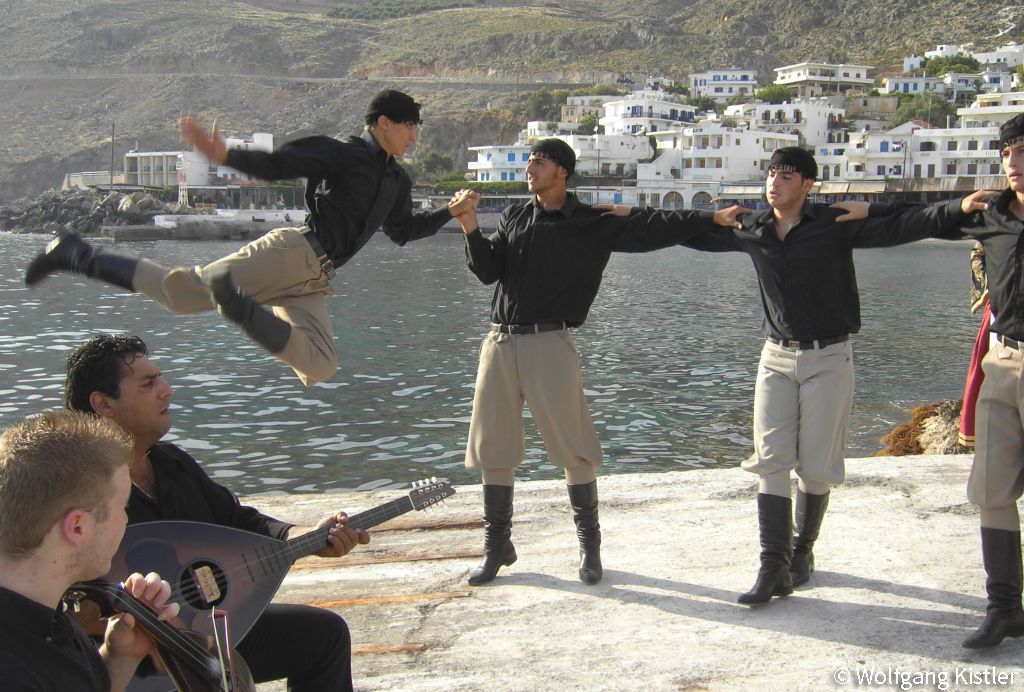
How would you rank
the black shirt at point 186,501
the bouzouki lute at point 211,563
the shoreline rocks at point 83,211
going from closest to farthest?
the bouzouki lute at point 211,563 < the black shirt at point 186,501 < the shoreline rocks at point 83,211

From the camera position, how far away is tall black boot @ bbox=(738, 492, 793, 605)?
14.7 feet

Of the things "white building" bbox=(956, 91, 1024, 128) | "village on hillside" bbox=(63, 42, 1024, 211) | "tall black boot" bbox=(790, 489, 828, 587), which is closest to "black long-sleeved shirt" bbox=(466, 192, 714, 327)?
"tall black boot" bbox=(790, 489, 828, 587)

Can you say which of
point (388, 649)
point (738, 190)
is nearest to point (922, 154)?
point (738, 190)

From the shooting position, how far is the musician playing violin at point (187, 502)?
3230 mm

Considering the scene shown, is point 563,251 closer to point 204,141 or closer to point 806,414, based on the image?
point 806,414

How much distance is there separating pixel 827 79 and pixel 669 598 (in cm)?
14342

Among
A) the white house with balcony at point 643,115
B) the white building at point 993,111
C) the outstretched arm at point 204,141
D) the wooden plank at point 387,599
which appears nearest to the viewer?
the outstretched arm at point 204,141

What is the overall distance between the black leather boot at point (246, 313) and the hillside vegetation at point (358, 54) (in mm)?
122430

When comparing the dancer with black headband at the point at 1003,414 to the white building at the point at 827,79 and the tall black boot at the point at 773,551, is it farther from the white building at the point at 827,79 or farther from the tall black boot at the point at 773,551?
the white building at the point at 827,79

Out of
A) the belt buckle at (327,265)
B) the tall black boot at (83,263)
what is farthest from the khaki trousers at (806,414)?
the tall black boot at (83,263)

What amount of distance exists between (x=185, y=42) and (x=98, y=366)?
173 m

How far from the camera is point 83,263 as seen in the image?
458 cm

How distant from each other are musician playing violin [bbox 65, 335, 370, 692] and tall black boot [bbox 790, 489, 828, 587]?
2.32 meters

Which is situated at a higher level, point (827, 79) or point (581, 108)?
point (827, 79)
